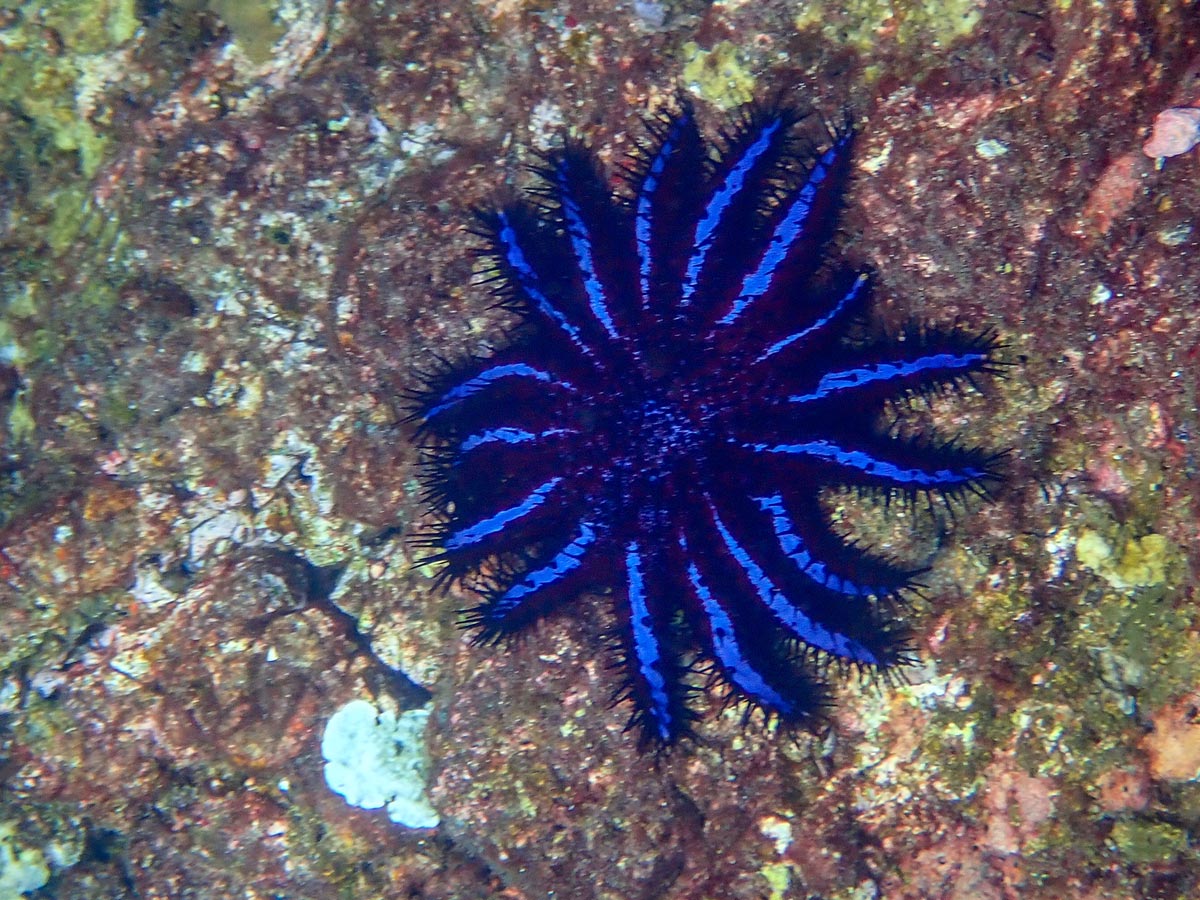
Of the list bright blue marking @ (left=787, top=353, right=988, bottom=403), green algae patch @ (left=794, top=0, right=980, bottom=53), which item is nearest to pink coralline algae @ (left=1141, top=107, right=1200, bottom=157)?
green algae patch @ (left=794, top=0, right=980, bottom=53)

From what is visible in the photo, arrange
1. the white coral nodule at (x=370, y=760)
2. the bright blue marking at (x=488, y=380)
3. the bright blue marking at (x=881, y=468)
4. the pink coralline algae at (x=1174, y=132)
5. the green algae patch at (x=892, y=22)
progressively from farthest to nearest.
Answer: the white coral nodule at (x=370, y=760), the bright blue marking at (x=488, y=380), the bright blue marking at (x=881, y=468), the green algae patch at (x=892, y=22), the pink coralline algae at (x=1174, y=132)

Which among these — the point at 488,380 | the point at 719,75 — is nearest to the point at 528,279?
the point at 488,380

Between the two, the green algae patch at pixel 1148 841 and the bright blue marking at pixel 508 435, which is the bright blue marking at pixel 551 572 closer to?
the bright blue marking at pixel 508 435

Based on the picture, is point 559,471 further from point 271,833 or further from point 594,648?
point 271,833

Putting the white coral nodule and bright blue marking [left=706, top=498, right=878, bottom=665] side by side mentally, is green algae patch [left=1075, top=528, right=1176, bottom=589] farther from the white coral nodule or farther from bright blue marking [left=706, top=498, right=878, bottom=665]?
the white coral nodule

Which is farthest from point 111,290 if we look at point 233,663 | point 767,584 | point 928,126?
point 928,126

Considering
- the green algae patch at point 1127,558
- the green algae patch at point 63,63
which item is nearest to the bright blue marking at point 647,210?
the green algae patch at point 1127,558

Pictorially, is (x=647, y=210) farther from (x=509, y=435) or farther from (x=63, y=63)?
(x=63, y=63)
